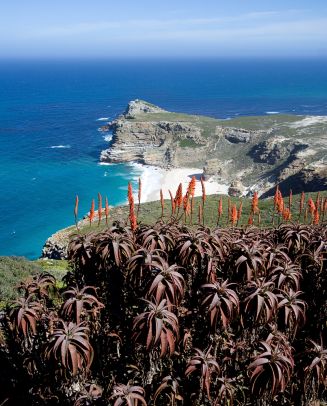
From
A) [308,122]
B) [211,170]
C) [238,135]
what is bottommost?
[211,170]

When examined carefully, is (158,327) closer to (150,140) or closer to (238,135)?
(150,140)

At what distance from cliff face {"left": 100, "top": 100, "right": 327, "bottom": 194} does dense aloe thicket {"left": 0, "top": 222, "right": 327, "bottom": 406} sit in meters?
78.8

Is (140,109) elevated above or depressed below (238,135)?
above

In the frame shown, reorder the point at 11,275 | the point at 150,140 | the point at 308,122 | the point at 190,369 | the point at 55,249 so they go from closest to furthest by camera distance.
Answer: the point at 190,369 → the point at 11,275 → the point at 55,249 → the point at 150,140 → the point at 308,122

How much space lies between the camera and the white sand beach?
88.8 metres

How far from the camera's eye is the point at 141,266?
23.5ft

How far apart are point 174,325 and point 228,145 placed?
115 m

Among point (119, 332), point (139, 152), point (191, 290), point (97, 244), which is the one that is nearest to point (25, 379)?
point (119, 332)

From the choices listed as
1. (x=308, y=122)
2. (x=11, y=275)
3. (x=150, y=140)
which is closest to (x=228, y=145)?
(x=150, y=140)

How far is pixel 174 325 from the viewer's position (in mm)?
6344

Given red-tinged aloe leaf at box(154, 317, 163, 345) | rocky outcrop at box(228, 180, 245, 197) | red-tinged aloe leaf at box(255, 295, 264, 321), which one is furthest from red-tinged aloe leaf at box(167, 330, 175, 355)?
rocky outcrop at box(228, 180, 245, 197)

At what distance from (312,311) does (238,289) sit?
1.86m

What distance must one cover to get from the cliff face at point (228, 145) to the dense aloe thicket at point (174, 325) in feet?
258

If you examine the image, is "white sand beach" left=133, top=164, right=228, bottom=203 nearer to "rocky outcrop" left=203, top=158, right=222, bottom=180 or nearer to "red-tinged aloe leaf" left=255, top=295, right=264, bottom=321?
"rocky outcrop" left=203, top=158, right=222, bottom=180
